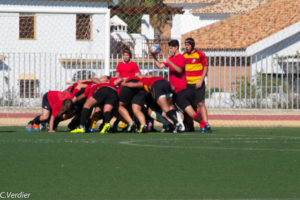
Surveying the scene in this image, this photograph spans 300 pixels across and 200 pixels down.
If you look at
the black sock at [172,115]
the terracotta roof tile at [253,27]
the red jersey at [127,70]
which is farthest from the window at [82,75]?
the terracotta roof tile at [253,27]

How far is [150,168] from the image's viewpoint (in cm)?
858

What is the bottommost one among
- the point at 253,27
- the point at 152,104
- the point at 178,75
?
the point at 152,104

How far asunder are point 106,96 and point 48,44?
19.7 meters

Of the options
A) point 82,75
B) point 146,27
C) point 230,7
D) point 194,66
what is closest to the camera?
point 194,66

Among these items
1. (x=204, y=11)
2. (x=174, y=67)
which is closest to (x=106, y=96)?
(x=174, y=67)

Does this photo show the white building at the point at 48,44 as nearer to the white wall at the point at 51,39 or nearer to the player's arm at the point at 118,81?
the white wall at the point at 51,39

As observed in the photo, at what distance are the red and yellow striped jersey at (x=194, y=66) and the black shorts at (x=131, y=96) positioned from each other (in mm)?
1196

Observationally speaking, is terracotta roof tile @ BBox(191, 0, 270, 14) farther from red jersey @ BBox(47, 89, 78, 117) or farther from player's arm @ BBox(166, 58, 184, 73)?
red jersey @ BBox(47, 89, 78, 117)

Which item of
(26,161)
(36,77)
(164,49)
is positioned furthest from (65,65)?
(164,49)

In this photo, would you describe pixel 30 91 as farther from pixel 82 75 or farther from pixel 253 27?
pixel 253 27

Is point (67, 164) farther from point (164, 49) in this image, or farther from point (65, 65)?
point (164, 49)

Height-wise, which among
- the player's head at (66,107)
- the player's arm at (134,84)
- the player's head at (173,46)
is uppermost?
the player's head at (173,46)

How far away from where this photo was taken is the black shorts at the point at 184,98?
14820 millimetres

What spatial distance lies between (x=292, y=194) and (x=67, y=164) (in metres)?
2.90
